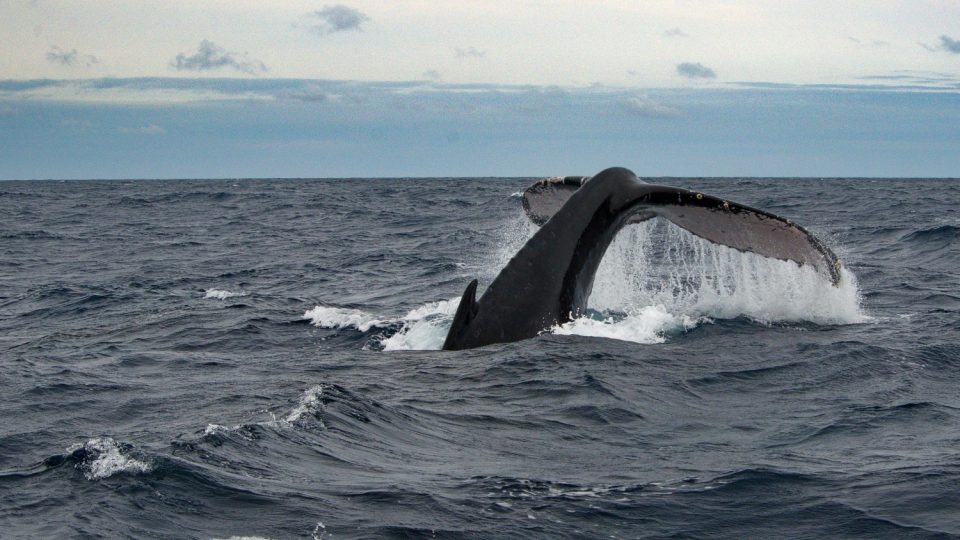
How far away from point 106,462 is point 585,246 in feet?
19.3

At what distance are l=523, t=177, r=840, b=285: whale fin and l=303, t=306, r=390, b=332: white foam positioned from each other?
15.8ft

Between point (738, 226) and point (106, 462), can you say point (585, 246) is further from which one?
point (106, 462)

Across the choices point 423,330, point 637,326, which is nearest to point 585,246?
point 637,326

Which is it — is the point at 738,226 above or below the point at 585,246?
above

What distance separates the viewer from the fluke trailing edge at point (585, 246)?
10.9 metres

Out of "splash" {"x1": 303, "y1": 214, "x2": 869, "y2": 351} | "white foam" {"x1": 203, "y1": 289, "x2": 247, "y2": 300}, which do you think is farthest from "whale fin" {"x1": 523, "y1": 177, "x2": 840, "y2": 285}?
"white foam" {"x1": 203, "y1": 289, "x2": 247, "y2": 300}

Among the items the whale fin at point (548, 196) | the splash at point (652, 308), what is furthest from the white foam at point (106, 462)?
the whale fin at point (548, 196)

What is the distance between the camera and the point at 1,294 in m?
21.2

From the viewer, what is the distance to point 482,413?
29.9 feet

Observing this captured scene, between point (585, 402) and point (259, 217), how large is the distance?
36969 mm

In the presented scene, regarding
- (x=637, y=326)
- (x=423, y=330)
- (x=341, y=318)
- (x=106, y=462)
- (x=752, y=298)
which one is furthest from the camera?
(x=341, y=318)

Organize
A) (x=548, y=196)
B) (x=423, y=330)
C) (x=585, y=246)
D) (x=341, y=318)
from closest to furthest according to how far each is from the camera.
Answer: (x=585, y=246) < (x=548, y=196) < (x=423, y=330) < (x=341, y=318)

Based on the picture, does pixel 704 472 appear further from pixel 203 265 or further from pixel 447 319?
pixel 203 265

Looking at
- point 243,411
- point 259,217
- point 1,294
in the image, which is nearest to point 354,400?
point 243,411
